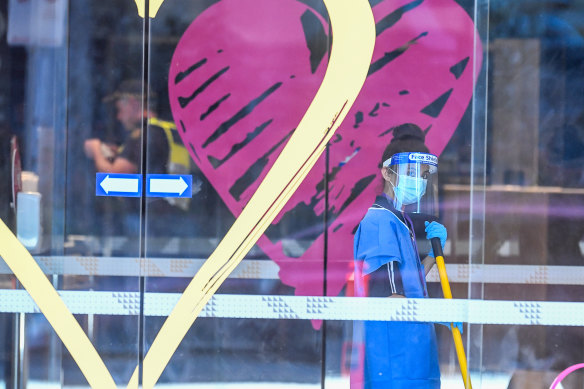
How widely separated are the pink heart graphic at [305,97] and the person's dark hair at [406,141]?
0.02 meters

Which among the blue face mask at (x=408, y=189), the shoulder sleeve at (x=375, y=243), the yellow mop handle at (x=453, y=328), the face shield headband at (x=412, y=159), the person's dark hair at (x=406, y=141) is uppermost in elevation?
the person's dark hair at (x=406, y=141)

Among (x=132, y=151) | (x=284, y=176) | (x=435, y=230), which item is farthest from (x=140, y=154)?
(x=435, y=230)

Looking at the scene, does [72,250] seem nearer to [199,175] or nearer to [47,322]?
[47,322]

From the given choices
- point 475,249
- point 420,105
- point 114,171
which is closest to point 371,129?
point 420,105

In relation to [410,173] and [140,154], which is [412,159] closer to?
[410,173]

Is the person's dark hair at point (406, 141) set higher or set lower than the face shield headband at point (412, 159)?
higher

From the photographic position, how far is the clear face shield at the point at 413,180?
2695 millimetres

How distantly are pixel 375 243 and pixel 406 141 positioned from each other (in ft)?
1.33

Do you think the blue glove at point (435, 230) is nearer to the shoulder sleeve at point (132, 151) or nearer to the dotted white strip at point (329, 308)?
the dotted white strip at point (329, 308)

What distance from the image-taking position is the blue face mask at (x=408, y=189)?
2.69m

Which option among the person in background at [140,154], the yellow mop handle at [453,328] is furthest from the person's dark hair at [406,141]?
the person in background at [140,154]

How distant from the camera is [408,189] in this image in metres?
2.70

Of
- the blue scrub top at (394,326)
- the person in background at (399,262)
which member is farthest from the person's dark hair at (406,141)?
the blue scrub top at (394,326)

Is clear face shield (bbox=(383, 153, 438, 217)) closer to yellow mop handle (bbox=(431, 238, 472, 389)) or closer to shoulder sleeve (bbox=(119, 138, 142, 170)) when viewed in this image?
yellow mop handle (bbox=(431, 238, 472, 389))
